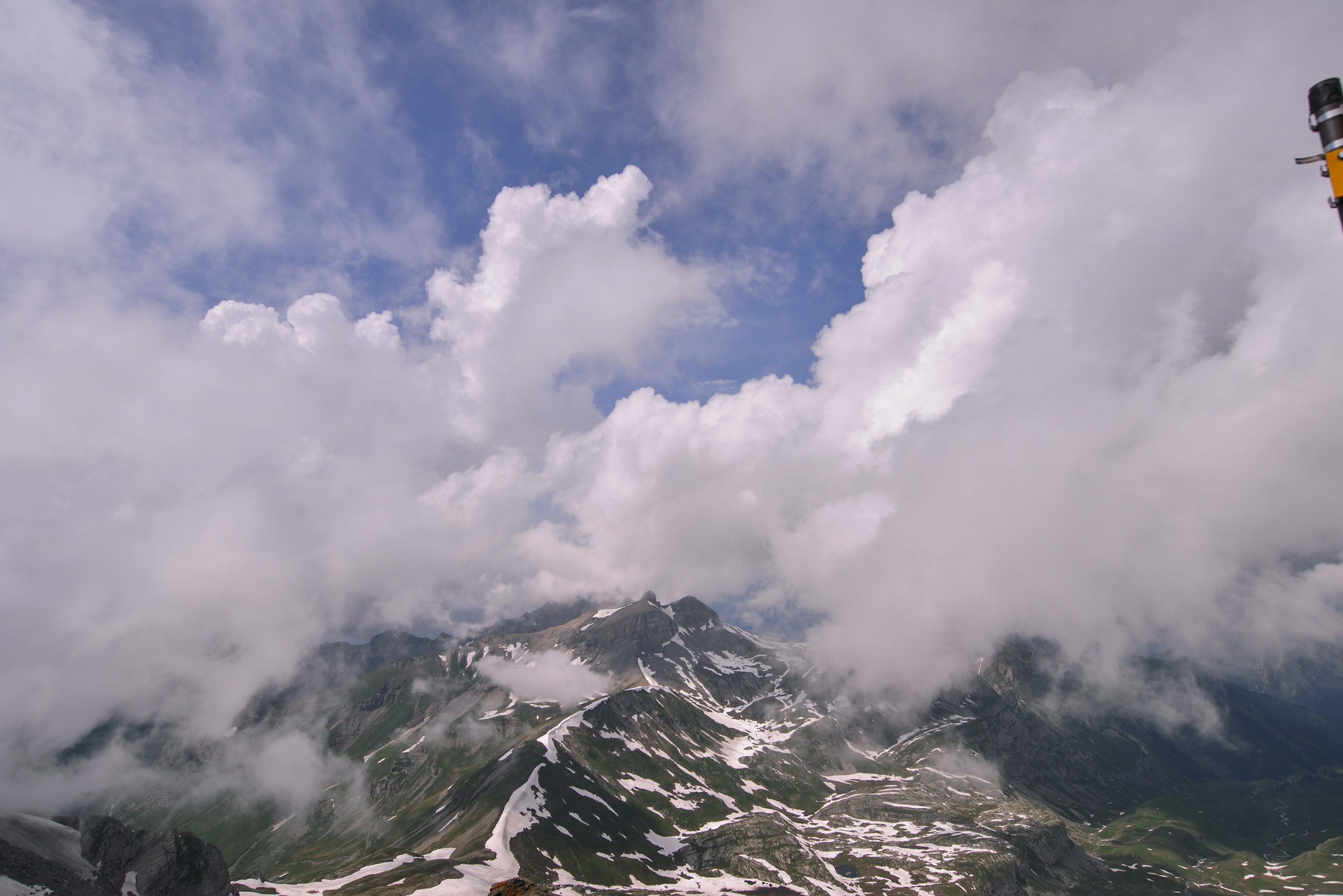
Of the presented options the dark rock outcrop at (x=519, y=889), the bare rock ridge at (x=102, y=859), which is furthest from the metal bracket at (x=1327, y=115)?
the bare rock ridge at (x=102, y=859)

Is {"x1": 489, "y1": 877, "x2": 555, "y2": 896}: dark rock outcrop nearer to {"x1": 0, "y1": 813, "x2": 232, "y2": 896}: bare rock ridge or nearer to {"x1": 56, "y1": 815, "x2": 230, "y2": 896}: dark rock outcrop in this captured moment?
{"x1": 0, "y1": 813, "x2": 232, "y2": 896}: bare rock ridge

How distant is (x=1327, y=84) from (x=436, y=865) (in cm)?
22728

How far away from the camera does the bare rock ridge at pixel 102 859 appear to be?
63.4m

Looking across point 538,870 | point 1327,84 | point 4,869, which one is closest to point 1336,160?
point 1327,84

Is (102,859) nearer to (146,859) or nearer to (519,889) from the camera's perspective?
(146,859)

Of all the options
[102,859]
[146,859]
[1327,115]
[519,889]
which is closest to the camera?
[1327,115]

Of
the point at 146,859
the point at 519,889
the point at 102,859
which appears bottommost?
the point at 519,889

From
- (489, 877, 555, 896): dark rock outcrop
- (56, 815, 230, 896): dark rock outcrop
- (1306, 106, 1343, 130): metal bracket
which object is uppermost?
(1306, 106, 1343, 130): metal bracket

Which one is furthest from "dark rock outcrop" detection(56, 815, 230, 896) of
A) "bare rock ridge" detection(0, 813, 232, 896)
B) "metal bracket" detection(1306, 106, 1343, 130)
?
"metal bracket" detection(1306, 106, 1343, 130)

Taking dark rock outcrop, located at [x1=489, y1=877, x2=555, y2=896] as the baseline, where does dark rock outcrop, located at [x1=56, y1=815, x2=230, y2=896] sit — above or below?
above

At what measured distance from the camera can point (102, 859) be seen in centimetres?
7438

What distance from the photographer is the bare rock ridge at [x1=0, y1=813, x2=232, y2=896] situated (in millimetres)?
63438

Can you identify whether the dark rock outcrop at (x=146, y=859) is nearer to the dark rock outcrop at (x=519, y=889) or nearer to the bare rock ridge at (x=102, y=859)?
the bare rock ridge at (x=102, y=859)

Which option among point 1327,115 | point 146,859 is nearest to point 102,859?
point 146,859
